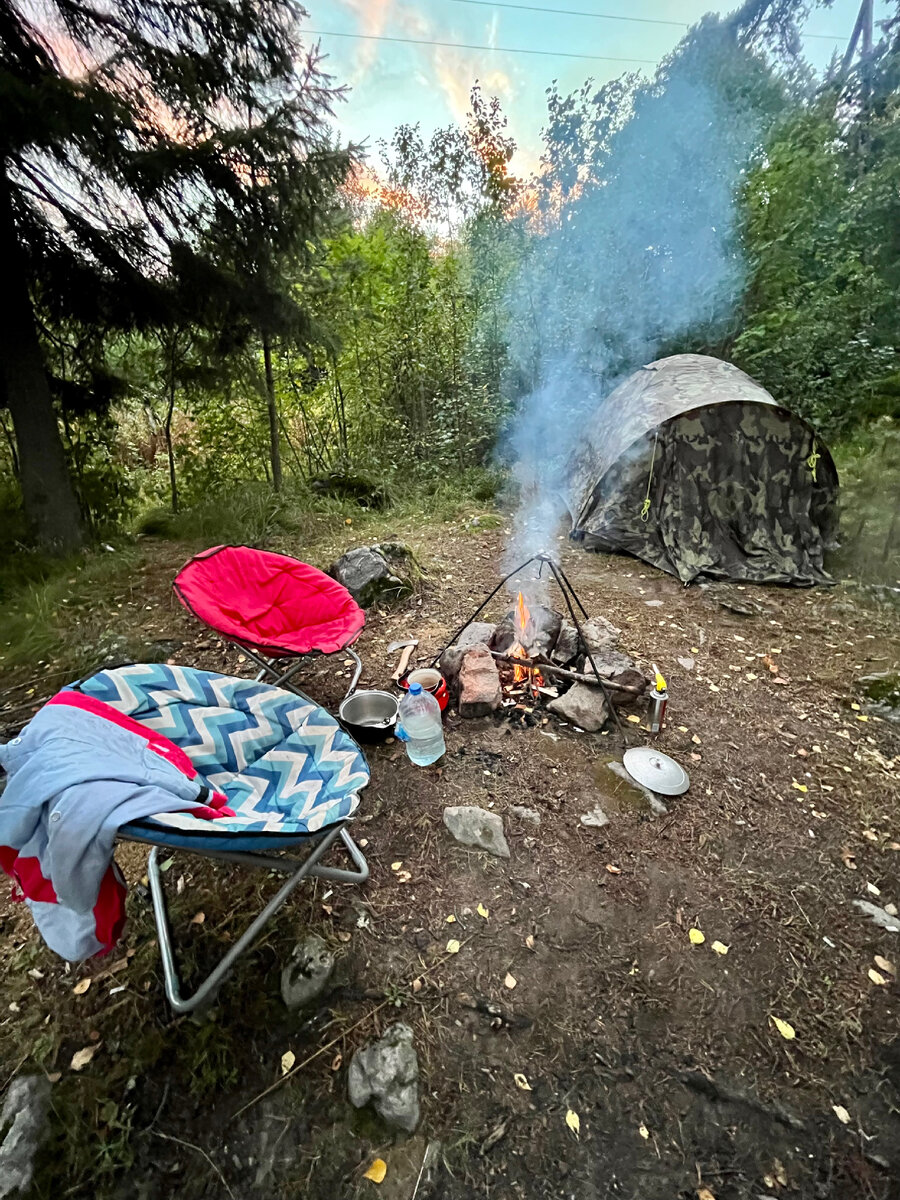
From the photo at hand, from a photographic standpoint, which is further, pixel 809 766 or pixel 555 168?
pixel 555 168

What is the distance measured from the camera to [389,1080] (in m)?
1.16

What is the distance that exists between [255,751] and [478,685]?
1000mm

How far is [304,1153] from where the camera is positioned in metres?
1.09

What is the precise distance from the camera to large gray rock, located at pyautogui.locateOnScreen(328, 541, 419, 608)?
3277 mm

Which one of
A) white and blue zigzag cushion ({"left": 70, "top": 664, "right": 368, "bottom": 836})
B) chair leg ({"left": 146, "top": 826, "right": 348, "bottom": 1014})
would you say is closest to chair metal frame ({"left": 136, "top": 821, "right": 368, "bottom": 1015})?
chair leg ({"left": 146, "top": 826, "right": 348, "bottom": 1014})

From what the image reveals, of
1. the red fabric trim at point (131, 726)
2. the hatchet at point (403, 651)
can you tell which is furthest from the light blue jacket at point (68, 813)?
the hatchet at point (403, 651)

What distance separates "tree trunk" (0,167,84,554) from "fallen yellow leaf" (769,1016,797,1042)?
4.65 m

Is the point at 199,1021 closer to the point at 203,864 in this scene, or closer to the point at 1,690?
the point at 203,864

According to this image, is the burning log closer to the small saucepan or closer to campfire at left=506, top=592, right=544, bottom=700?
campfire at left=506, top=592, right=544, bottom=700

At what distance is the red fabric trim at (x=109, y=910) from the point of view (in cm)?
104

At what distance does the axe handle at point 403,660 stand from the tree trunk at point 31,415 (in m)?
2.87

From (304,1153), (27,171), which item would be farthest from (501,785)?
(27,171)

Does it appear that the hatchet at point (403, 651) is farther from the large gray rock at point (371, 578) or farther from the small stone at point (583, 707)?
the small stone at point (583, 707)

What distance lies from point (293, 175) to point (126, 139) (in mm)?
984
